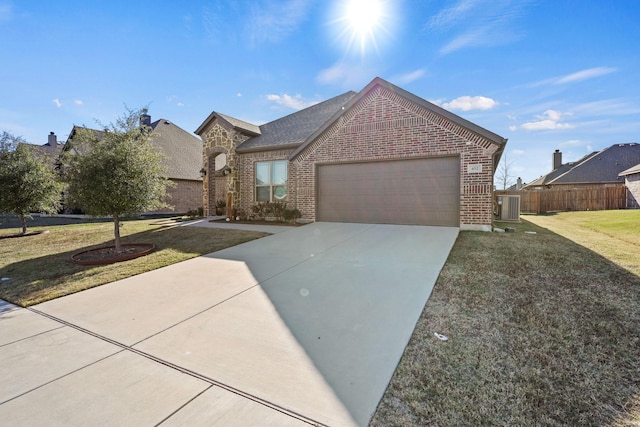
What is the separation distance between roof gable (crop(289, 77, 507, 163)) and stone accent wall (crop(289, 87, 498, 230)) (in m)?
0.07

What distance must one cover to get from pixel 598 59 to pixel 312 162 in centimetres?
1190

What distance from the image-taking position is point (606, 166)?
30.6 meters

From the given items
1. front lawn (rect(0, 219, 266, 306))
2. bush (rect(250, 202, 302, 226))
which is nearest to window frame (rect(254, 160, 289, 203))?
bush (rect(250, 202, 302, 226))

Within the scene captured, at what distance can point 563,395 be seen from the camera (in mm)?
2135

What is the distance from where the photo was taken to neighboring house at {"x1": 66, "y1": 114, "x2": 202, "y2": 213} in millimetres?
20984

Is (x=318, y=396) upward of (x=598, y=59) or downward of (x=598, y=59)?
downward

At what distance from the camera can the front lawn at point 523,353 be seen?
1979 mm

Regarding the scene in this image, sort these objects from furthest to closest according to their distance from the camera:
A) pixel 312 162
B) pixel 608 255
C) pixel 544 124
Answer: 1. pixel 544 124
2. pixel 312 162
3. pixel 608 255

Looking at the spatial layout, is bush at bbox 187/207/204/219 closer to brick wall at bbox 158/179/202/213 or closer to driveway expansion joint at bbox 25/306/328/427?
brick wall at bbox 158/179/202/213

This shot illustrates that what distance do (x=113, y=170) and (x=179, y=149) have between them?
59.4 feet

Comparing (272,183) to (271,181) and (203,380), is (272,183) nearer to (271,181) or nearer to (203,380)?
(271,181)

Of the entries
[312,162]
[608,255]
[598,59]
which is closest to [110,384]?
[608,255]

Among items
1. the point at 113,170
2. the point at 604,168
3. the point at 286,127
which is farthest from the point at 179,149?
the point at 604,168

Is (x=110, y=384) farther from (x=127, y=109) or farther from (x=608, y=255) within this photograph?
(x=608, y=255)
